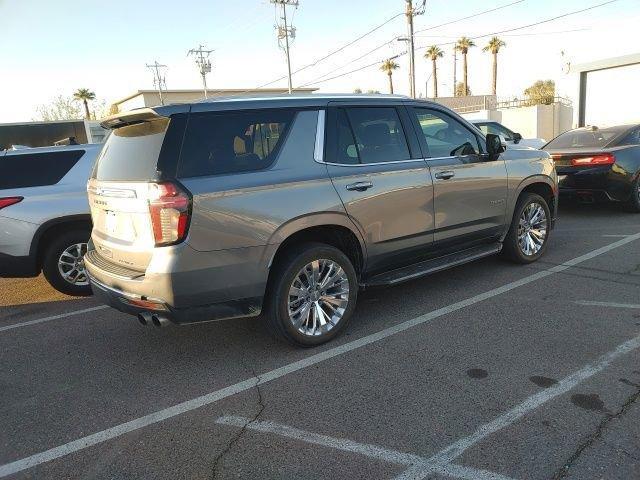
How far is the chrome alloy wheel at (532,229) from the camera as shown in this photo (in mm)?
5844

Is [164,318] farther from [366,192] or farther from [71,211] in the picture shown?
[71,211]

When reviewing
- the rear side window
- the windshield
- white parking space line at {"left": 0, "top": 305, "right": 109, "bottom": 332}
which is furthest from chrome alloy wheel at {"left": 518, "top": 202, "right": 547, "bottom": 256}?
the rear side window

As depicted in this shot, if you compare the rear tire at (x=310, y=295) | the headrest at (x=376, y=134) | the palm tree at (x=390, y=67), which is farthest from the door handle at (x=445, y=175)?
the palm tree at (x=390, y=67)

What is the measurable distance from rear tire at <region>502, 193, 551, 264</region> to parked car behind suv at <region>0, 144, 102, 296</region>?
4656mm

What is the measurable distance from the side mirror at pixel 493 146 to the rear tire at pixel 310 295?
2.12 meters

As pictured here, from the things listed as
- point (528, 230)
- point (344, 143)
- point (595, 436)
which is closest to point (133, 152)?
point (344, 143)

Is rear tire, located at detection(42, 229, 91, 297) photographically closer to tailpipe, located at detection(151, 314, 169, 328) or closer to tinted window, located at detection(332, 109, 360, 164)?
tailpipe, located at detection(151, 314, 169, 328)

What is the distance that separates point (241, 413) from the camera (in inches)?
127

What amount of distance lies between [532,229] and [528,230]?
0.09 metres

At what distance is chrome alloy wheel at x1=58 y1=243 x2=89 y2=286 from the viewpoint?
223 inches

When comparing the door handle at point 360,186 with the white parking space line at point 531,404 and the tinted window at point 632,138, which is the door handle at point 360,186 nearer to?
the white parking space line at point 531,404

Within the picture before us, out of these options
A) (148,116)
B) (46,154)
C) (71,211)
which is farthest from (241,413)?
(46,154)

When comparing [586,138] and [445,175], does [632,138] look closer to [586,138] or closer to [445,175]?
[586,138]

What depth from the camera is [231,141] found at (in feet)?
12.0
